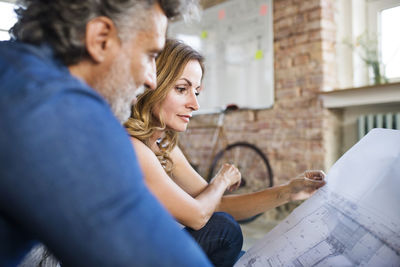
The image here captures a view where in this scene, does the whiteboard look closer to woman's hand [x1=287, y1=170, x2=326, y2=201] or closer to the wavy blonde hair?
the wavy blonde hair

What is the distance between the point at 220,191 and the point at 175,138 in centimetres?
28

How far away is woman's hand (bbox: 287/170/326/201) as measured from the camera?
35.4 inches

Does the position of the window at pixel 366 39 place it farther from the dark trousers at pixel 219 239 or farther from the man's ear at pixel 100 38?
the man's ear at pixel 100 38

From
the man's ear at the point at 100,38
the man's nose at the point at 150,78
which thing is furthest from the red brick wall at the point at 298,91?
the man's ear at the point at 100,38

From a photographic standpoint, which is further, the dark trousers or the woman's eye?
the woman's eye

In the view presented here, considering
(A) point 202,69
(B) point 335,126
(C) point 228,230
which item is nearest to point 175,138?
(A) point 202,69

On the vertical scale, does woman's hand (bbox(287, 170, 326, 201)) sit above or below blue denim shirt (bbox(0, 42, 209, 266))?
below

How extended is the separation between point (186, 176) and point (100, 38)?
757 millimetres

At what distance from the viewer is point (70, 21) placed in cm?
45

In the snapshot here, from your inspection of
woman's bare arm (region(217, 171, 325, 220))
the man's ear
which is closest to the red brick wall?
woman's bare arm (region(217, 171, 325, 220))

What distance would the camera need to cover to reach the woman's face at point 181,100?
3.52 feet

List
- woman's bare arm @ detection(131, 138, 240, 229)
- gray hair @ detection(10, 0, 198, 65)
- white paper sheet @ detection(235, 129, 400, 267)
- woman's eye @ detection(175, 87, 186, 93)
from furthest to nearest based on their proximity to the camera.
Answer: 1. woman's eye @ detection(175, 87, 186, 93)
2. woman's bare arm @ detection(131, 138, 240, 229)
3. white paper sheet @ detection(235, 129, 400, 267)
4. gray hair @ detection(10, 0, 198, 65)

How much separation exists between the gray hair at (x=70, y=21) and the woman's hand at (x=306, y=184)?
0.62 metres

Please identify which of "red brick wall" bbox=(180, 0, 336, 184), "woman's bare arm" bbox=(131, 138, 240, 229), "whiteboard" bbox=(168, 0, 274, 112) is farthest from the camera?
"whiteboard" bbox=(168, 0, 274, 112)
